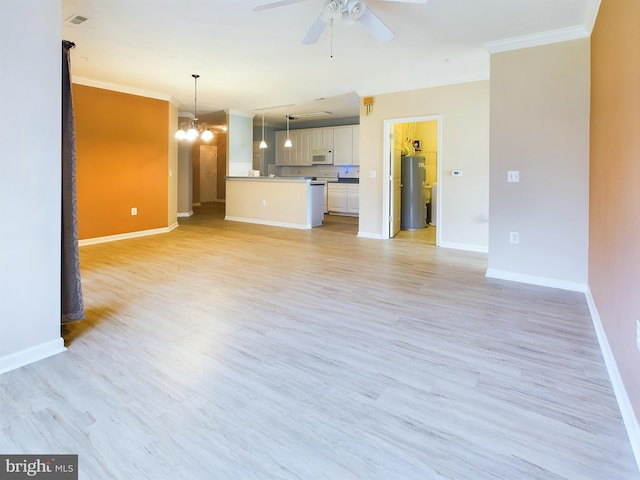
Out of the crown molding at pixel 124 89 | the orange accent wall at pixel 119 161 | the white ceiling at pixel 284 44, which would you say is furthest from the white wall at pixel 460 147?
the orange accent wall at pixel 119 161

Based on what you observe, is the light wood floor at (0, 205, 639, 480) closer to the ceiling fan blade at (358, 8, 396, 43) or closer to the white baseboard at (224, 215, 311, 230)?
the ceiling fan blade at (358, 8, 396, 43)

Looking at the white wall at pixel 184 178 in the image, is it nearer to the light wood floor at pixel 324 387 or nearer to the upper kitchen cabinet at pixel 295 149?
the upper kitchen cabinet at pixel 295 149

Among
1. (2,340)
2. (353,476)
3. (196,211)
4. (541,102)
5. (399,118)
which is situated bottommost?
(353,476)

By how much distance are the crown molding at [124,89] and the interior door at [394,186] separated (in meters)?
4.11

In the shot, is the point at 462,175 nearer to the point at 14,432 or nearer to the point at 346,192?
the point at 346,192

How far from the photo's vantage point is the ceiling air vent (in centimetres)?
347

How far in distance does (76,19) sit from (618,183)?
4.56 metres

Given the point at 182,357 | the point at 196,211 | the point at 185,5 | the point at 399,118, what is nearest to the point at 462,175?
the point at 399,118

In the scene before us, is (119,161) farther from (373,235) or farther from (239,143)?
(373,235)

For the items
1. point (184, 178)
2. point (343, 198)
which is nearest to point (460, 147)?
point (343, 198)

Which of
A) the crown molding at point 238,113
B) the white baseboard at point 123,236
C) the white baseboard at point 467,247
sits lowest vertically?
the white baseboard at point 467,247

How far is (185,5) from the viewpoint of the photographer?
3.23 m

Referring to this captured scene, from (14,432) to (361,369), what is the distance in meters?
1.61

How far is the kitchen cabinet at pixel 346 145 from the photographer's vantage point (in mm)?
9828
